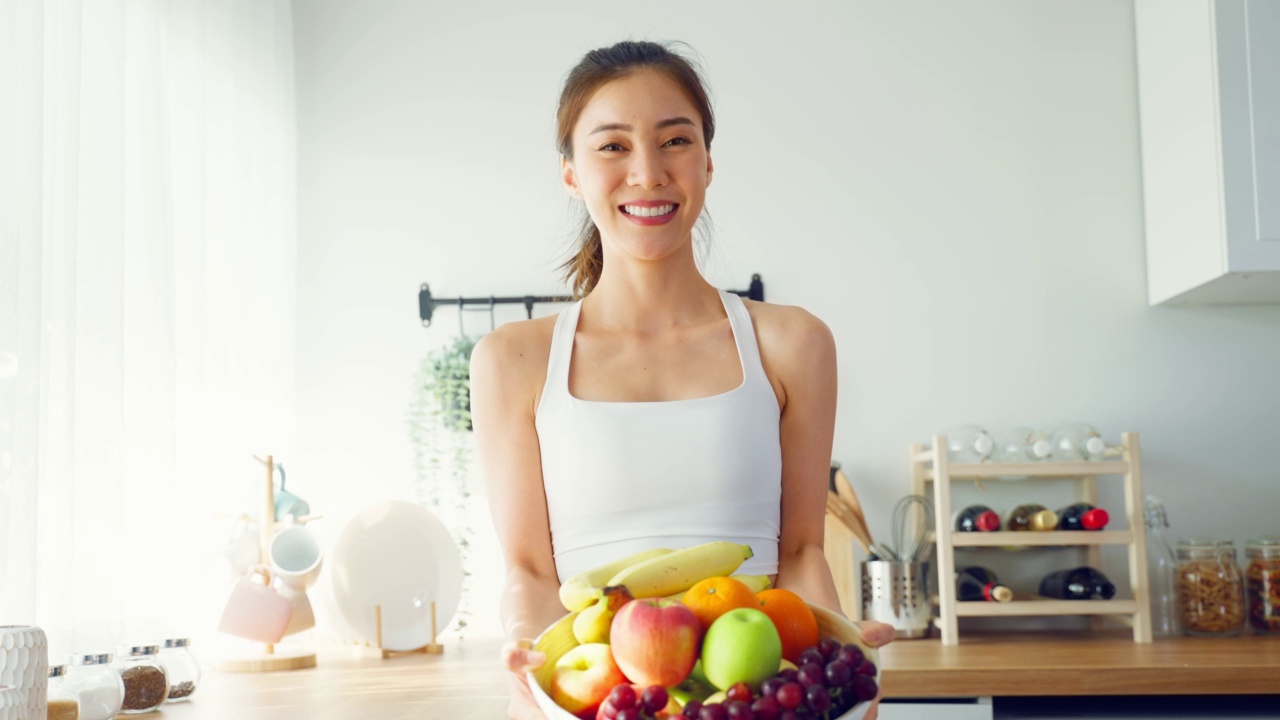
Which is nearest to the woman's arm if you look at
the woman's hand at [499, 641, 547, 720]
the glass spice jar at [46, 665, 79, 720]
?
the woman's hand at [499, 641, 547, 720]

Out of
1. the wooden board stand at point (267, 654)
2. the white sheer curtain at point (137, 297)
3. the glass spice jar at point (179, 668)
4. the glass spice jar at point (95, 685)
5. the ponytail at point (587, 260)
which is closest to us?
the ponytail at point (587, 260)

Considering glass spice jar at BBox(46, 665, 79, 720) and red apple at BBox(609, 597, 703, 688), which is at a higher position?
red apple at BBox(609, 597, 703, 688)

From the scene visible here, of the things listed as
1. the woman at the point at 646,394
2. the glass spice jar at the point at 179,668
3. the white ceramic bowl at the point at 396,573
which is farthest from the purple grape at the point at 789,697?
the white ceramic bowl at the point at 396,573

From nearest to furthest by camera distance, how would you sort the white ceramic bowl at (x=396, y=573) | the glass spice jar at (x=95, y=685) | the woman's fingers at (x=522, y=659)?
the woman's fingers at (x=522, y=659), the glass spice jar at (x=95, y=685), the white ceramic bowl at (x=396, y=573)

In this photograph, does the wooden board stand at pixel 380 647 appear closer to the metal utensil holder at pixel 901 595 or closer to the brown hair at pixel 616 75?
the metal utensil holder at pixel 901 595

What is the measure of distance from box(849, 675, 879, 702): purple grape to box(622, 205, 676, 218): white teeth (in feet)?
1.60

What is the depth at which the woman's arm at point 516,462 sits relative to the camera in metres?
1.02

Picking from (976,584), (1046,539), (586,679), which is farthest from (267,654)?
(586,679)

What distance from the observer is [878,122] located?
99.7 inches

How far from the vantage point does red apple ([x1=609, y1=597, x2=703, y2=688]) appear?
2.15ft

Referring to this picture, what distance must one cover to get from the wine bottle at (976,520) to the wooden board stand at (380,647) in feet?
3.36

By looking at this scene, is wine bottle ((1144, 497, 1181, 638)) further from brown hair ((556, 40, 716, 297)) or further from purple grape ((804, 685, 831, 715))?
purple grape ((804, 685, 831, 715))

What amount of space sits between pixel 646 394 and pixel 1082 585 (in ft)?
4.81

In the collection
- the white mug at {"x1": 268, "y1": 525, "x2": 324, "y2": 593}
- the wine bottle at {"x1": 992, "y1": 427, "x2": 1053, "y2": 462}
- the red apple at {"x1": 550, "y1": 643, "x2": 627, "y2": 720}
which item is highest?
the wine bottle at {"x1": 992, "y1": 427, "x2": 1053, "y2": 462}
